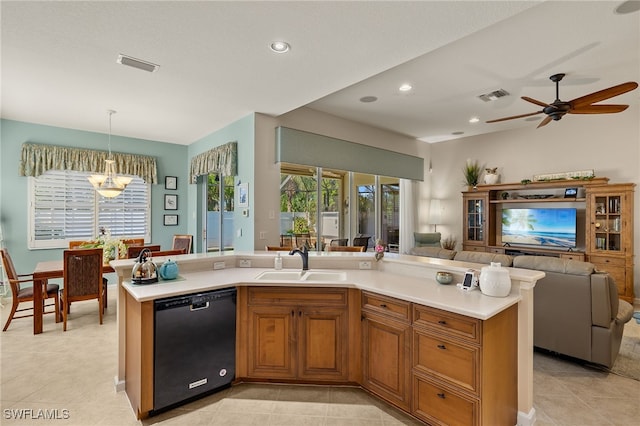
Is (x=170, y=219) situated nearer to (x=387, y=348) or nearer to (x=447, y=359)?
(x=387, y=348)

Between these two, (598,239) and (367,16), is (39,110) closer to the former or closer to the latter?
(367,16)

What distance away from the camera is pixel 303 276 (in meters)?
2.89

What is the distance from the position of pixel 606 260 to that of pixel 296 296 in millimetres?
5251

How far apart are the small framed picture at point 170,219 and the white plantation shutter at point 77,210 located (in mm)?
315

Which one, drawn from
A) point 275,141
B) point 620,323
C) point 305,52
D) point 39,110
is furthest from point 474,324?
point 39,110

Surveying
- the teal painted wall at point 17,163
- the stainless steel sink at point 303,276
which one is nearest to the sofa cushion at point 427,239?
the stainless steel sink at point 303,276

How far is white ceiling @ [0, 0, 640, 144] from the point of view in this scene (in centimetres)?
224

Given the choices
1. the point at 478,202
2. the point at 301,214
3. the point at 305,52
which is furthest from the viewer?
the point at 478,202

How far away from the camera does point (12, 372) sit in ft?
9.23

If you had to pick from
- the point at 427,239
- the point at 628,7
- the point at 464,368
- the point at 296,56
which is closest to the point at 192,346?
the point at 464,368

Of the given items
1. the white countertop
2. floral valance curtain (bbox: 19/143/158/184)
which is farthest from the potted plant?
floral valance curtain (bbox: 19/143/158/184)

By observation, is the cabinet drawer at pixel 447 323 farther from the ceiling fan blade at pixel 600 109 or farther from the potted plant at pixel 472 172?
the potted plant at pixel 472 172

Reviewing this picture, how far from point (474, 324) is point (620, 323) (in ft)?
6.73

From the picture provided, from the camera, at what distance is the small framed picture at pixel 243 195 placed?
471 centimetres
